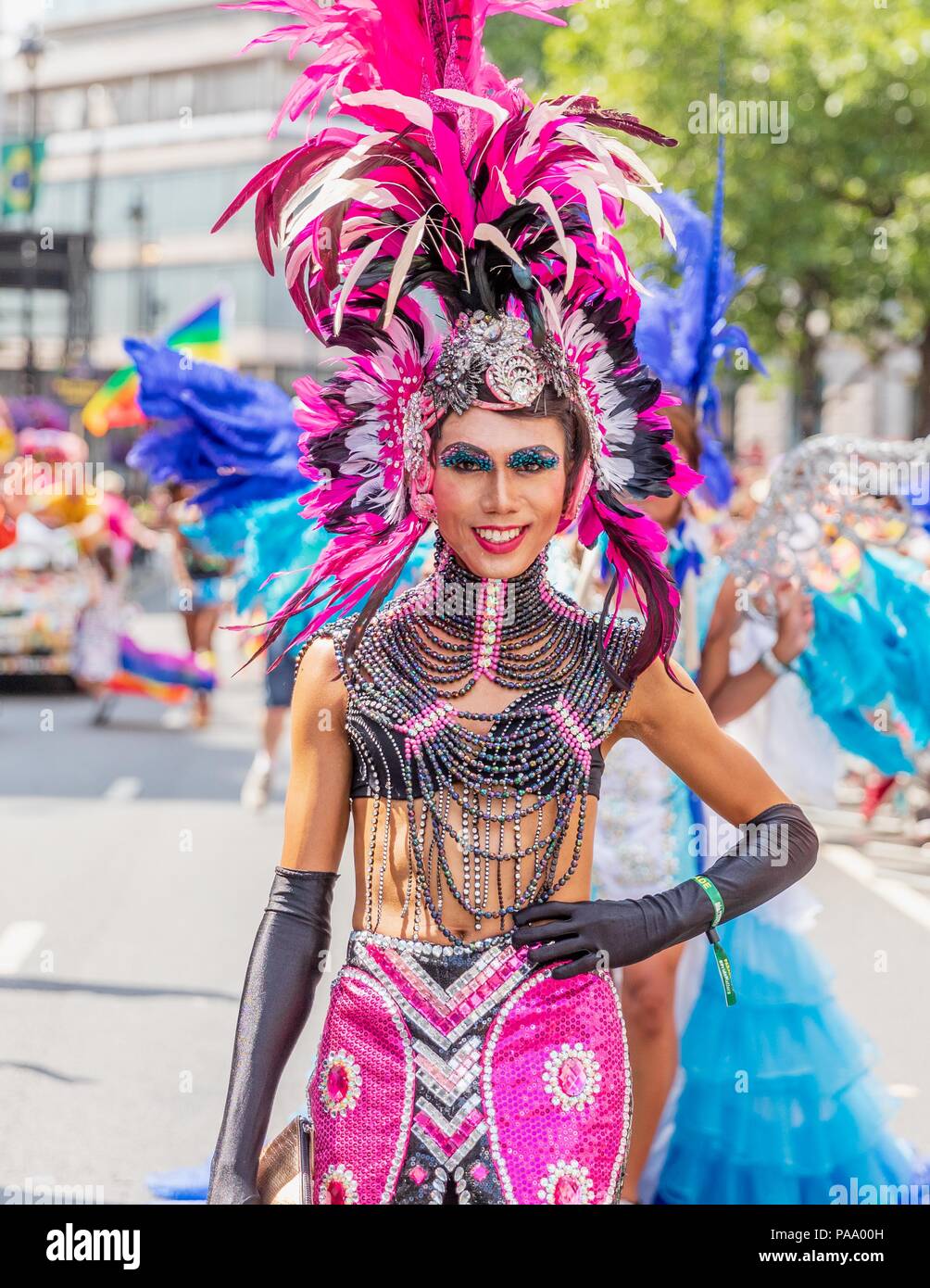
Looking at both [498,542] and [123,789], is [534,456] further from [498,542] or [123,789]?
[123,789]

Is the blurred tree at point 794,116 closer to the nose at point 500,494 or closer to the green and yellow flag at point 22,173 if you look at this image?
the green and yellow flag at point 22,173

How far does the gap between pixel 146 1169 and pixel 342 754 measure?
274 cm

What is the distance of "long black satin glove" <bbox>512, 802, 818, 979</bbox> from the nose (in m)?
0.52

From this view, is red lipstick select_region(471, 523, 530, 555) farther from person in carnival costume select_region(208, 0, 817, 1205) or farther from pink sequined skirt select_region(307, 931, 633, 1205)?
pink sequined skirt select_region(307, 931, 633, 1205)

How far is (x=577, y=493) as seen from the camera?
101 inches

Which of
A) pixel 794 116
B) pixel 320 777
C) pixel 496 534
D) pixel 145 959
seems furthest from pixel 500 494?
pixel 794 116

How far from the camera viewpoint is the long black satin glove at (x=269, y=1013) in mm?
2355

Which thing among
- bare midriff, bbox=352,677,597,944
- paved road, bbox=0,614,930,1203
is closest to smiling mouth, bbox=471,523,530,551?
bare midriff, bbox=352,677,597,944

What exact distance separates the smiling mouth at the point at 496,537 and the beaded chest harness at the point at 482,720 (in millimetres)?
63

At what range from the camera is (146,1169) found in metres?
4.86

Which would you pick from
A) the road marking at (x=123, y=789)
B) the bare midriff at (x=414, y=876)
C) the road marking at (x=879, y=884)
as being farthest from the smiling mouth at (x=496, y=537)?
the road marking at (x=123, y=789)

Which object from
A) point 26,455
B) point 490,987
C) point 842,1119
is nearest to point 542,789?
point 490,987

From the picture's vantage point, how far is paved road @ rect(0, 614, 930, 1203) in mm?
Result: 5227

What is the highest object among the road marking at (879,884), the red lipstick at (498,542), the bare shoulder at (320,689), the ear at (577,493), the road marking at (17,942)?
the ear at (577,493)
